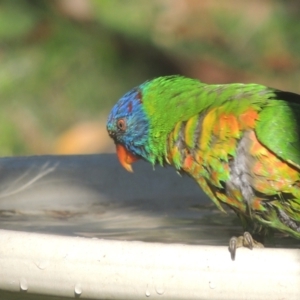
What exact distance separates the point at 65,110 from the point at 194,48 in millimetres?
1143

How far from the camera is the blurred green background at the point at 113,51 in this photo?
621cm

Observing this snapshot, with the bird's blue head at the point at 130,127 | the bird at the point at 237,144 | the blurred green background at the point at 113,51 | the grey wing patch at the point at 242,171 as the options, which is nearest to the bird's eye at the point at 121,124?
the bird's blue head at the point at 130,127

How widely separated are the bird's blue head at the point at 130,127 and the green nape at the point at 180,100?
0.09 feet

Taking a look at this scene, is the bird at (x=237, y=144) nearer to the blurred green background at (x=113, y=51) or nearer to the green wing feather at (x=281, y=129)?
the green wing feather at (x=281, y=129)

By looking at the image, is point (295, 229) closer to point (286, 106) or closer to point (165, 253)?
point (286, 106)

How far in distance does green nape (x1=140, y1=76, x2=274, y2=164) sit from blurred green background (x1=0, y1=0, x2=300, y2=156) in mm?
3588

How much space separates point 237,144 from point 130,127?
0.50 metres

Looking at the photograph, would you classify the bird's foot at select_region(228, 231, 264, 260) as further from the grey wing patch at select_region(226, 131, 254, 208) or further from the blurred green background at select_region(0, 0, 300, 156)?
the blurred green background at select_region(0, 0, 300, 156)

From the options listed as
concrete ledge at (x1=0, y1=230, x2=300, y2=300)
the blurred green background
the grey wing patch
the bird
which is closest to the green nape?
the bird

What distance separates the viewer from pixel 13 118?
597 cm

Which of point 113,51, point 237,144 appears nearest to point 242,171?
point 237,144

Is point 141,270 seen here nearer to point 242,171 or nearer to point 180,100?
point 242,171

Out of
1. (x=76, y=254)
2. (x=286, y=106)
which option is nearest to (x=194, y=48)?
(x=286, y=106)

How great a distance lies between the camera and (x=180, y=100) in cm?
242
